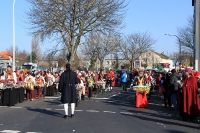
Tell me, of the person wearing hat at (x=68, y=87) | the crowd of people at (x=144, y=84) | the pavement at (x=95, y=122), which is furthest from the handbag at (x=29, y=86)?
the person wearing hat at (x=68, y=87)

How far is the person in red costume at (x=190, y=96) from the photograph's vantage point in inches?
483

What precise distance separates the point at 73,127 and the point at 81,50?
179 feet

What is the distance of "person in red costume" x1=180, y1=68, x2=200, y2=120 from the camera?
12.3m

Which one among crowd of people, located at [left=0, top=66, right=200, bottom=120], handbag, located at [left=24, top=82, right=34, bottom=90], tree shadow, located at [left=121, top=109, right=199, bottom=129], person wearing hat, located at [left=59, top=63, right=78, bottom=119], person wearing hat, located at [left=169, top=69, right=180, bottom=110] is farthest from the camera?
handbag, located at [left=24, top=82, right=34, bottom=90]

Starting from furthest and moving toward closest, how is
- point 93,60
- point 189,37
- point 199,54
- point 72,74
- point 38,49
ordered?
point 38,49 < point 93,60 < point 189,37 < point 199,54 < point 72,74

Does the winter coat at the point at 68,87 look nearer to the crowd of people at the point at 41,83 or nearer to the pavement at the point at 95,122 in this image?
the pavement at the point at 95,122

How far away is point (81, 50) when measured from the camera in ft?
213

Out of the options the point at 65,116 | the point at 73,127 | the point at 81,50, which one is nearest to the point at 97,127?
the point at 73,127

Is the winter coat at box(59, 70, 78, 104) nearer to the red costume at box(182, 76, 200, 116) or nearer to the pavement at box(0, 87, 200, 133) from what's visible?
the pavement at box(0, 87, 200, 133)

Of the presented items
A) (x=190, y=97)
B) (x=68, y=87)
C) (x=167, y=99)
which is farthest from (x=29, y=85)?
(x=190, y=97)

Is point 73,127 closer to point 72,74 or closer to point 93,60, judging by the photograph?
point 72,74

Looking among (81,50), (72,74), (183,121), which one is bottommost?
(183,121)

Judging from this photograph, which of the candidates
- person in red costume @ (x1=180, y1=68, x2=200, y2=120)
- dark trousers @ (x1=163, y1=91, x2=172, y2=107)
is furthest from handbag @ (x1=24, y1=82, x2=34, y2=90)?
person in red costume @ (x1=180, y1=68, x2=200, y2=120)

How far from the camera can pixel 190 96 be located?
12352 millimetres
